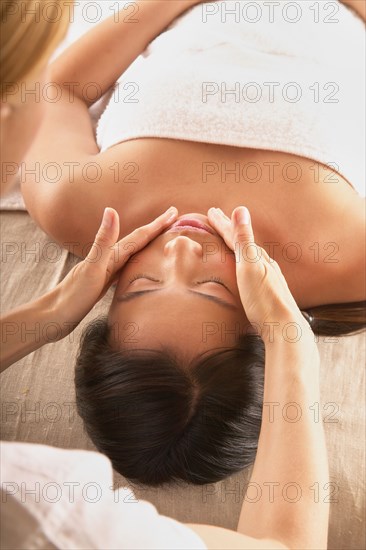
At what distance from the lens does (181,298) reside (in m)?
1.23

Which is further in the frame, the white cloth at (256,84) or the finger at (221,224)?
the white cloth at (256,84)

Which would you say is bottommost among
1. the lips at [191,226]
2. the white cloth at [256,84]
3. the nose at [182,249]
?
the nose at [182,249]

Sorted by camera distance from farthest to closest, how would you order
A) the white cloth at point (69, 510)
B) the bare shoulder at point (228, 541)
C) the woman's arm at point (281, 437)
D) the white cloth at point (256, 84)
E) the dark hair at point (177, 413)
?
the white cloth at point (256, 84)
the dark hair at point (177, 413)
the woman's arm at point (281, 437)
the bare shoulder at point (228, 541)
the white cloth at point (69, 510)

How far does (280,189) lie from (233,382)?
16.4 inches

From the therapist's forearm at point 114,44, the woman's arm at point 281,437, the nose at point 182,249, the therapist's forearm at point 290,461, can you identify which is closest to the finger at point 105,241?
the nose at point 182,249

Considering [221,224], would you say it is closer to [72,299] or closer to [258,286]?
[258,286]

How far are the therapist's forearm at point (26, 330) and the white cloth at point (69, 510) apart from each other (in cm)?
63

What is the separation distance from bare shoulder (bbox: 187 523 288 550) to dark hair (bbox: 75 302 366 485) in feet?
0.87

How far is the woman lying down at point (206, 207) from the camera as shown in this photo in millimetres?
1213

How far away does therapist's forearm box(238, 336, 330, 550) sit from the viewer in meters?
1.03

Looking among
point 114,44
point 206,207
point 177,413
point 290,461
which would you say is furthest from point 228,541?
point 114,44

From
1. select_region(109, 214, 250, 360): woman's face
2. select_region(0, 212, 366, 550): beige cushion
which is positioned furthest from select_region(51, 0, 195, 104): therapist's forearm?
select_region(109, 214, 250, 360): woman's face

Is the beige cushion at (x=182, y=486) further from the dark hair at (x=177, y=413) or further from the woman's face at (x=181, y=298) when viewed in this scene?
the woman's face at (x=181, y=298)

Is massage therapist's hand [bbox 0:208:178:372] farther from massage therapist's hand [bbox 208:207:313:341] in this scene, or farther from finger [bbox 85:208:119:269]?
massage therapist's hand [bbox 208:207:313:341]
